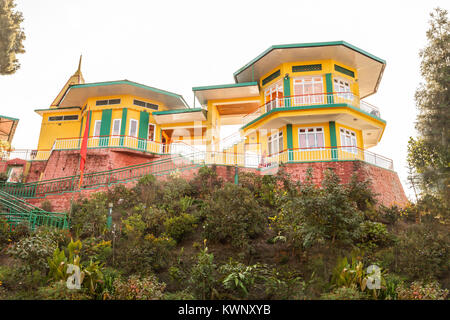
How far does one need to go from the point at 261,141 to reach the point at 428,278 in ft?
49.0

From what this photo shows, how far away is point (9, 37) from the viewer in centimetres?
1563

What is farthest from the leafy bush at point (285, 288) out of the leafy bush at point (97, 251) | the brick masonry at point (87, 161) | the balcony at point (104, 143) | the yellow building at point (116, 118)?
the yellow building at point (116, 118)

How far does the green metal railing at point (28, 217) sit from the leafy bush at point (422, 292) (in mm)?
11300

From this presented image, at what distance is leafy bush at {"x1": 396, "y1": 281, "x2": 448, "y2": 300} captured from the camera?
7673 mm

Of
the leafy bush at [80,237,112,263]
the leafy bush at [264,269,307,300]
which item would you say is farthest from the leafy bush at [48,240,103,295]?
the leafy bush at [264,269,307,300]

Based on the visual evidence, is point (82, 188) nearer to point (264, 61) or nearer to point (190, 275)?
point (190, 275)

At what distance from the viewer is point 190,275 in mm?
9250

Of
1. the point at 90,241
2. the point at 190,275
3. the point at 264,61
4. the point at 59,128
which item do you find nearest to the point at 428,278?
the point at 190,275

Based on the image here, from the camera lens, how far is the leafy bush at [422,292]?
7673 mm

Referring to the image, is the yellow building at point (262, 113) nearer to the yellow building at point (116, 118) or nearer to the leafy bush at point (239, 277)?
the yellow building at point (116, 118)

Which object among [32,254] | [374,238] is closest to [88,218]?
[32,254]

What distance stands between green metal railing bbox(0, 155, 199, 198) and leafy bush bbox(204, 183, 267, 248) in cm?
649

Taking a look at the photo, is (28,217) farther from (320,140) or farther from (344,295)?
(320,140)

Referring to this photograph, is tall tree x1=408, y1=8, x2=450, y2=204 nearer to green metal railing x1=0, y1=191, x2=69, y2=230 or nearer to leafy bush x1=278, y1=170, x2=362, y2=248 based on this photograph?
leafy bush x1=278, y1=170, x2=362, y2=248
